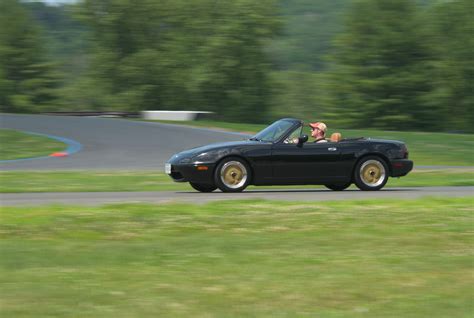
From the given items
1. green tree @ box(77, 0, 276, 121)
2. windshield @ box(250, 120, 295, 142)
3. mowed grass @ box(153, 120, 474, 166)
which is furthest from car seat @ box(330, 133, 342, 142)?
green tree @ box(77, 0, 276, 121)

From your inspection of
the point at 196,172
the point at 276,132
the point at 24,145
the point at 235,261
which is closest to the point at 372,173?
the point at 276,132

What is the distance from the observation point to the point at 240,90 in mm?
72500

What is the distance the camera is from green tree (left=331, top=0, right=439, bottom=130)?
216ft

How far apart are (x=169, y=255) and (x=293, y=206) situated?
387 cm

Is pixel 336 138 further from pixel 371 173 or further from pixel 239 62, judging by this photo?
pixel 239 62

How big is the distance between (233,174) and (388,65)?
55.0 meters

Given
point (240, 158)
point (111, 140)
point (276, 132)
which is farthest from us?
point (111, 140)

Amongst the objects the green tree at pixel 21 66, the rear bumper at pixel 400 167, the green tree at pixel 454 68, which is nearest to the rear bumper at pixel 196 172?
the rear bumper at pixel 400 167

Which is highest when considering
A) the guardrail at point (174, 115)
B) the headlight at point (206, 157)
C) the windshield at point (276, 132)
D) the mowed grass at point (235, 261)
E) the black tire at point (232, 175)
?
the guardrail at point (174, 115)

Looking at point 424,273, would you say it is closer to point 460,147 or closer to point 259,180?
point 259,180

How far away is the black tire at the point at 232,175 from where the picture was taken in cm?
1414

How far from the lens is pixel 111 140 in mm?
30359

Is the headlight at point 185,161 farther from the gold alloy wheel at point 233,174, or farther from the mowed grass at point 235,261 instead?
the mowed grass at point 235,261

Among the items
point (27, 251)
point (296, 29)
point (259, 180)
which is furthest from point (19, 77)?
point (296, 29)
